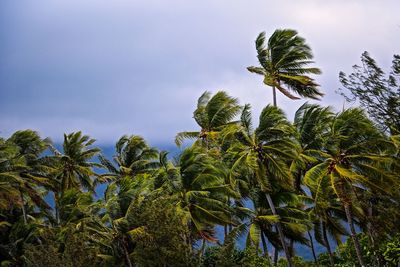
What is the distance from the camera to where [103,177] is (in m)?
48.0

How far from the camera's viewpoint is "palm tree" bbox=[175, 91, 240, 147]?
40969 millimetres

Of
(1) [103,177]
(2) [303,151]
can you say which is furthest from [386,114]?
(1) [103,177]

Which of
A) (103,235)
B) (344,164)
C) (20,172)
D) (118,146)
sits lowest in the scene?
A: (103,235)

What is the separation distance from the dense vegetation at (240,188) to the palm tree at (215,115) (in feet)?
0.34

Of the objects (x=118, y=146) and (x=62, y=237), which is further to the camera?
(x=118, y=146)

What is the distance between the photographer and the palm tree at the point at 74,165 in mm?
47969

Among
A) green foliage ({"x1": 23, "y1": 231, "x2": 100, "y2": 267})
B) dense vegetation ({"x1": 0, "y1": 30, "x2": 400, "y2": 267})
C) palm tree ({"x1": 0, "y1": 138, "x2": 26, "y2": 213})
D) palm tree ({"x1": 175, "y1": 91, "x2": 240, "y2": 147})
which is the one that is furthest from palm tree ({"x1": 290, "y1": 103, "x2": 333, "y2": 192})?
Answer: palm tree ({"x1": 0, "y1": 138, "x2": 26, "y2": 213})

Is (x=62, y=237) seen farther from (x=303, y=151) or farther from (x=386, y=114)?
(x=386, y=114)

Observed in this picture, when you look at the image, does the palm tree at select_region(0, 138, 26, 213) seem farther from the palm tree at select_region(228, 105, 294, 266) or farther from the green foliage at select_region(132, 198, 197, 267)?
the green foliage at select_region(132, 198, 197, 267)

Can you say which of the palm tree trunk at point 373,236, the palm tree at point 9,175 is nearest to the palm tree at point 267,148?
the palm tree trunk at point 373,236

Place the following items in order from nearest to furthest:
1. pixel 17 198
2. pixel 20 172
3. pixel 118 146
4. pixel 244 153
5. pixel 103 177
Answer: pixel 244 153
pixel 17 198
pixel 20 172
pixel 103 177
pixel 118 146

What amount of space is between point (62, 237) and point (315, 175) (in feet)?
57.4

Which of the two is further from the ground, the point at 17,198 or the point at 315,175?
the point at 17,198

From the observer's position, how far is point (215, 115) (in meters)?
40.7
